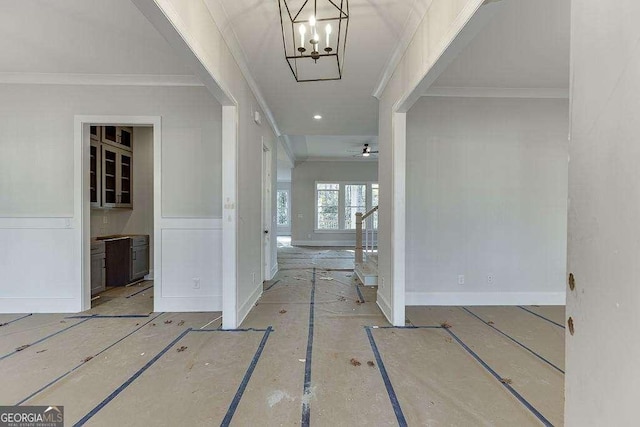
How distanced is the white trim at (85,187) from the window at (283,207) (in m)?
11.1

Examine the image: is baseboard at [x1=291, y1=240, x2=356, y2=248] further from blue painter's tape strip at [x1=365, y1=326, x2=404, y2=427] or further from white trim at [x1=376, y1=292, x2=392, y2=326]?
blue painter's tape strip at [x1=365, y1=326, x2=404, y2=427]

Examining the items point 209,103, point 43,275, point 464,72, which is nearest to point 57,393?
point 43,275

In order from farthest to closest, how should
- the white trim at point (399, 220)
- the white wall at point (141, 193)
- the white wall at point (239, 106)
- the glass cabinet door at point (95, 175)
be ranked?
the white wall at point (141, 193) < the glass cabinet door at point (95, 175) < the white trim at point (399, 220) < the white wall at point (239, 106)

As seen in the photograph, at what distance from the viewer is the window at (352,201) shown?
33.7 feet

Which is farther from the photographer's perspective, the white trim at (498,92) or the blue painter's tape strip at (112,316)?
the white trim at (498,92)

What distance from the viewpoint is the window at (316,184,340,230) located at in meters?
10.3

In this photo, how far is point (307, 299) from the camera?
4.03 m

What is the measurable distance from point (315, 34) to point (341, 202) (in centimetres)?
837

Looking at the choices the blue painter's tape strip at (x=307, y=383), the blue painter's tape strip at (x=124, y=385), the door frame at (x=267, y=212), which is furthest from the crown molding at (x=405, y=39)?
the blue painter's tape strip at (x=124, y=385)

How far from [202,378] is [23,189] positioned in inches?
129

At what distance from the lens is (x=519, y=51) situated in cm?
285

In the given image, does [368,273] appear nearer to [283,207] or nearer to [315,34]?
[315,34]

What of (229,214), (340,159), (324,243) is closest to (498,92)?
(229,214)

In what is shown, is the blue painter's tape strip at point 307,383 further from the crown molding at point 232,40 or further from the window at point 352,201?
the window at point 352,201
